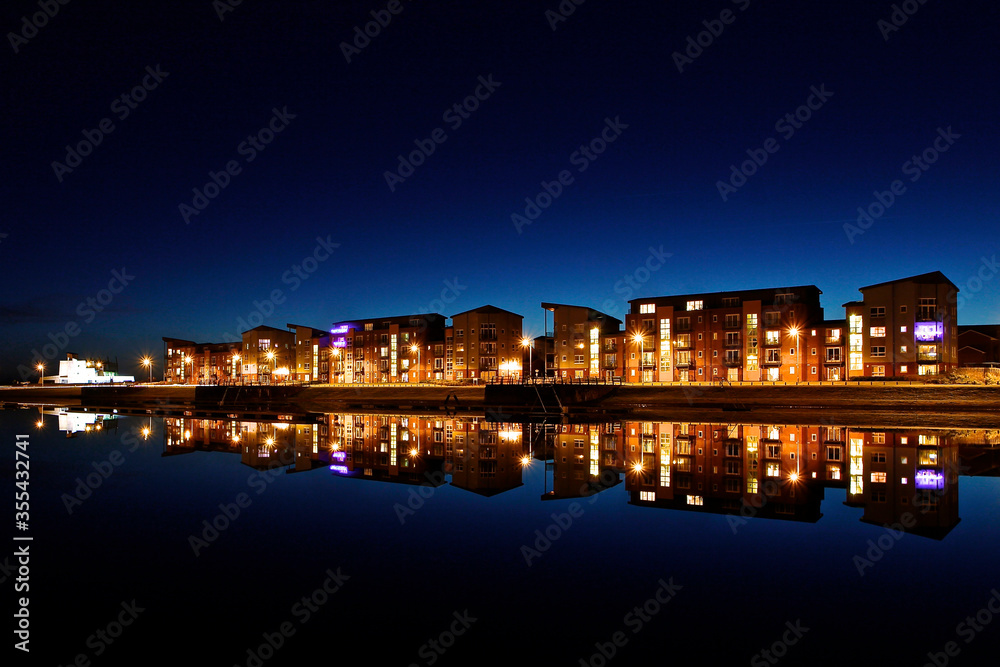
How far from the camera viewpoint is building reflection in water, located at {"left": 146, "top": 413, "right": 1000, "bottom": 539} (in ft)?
54.0

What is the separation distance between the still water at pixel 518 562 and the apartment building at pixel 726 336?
4885 cm

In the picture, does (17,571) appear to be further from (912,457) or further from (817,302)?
(817,302)

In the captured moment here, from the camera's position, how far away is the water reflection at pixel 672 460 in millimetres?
16422

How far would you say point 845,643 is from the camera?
7699 millimetres

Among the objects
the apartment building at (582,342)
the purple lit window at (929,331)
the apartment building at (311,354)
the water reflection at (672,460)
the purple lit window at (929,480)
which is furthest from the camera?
the apartment building at (311,354)

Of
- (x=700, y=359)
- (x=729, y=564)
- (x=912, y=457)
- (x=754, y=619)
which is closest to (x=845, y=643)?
Answer: (x=754, y=619)

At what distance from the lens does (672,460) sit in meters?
24.1

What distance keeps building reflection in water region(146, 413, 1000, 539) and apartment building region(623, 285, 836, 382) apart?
1413 inches

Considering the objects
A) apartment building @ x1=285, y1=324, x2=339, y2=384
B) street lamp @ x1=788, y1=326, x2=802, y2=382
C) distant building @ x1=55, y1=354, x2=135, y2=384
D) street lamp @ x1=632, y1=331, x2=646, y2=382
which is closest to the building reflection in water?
street lamp @ x1=788, y1=326, x2=802, y2=382

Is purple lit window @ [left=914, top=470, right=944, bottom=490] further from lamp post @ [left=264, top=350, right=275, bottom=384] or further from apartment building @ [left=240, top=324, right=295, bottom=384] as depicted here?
lamp post @ [left=264, top=350, right=275, bottom=384]

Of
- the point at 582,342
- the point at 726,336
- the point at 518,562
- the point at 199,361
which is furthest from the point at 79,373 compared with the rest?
the point at 518,562

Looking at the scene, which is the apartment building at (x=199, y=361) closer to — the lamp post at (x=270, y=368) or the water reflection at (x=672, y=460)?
the lamp post at (x=270, y=368)

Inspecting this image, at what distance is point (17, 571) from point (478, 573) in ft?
28.6

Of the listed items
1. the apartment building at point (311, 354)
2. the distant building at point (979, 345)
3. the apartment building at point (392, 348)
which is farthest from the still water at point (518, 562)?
the apartment building at point (311, 354)
